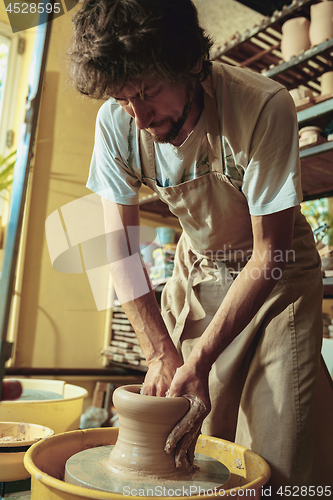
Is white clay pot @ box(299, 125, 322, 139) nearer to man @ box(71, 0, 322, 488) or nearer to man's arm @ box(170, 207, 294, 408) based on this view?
man @ box(71, 0, 322, 488)

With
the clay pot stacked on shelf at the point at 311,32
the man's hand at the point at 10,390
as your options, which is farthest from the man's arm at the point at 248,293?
the clay pot stacked on shelf at the point at 311,32

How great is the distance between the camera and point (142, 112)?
0.78 meters

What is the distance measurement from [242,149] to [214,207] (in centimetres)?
16

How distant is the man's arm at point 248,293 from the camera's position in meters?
0.77

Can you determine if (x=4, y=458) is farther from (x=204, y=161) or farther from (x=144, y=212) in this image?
(x=144, y=212)

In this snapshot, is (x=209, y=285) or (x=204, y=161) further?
(x=209, y=285)

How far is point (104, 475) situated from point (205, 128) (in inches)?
28.2

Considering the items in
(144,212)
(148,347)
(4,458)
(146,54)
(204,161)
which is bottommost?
(4,458)

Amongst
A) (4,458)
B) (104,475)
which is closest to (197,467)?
(104,475)

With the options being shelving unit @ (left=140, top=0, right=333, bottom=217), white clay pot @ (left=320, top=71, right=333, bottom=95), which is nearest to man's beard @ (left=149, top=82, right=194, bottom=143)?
shelving unit @ (left=140, top=0, right=333, bottom=217)

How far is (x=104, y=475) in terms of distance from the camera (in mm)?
703

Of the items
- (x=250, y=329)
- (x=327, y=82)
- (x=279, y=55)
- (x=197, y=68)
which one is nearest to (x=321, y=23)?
(x=327, y=82)

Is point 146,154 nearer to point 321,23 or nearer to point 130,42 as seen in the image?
point 130,42

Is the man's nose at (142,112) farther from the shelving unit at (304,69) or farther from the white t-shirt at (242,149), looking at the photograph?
the shelving unit at (304,69)
